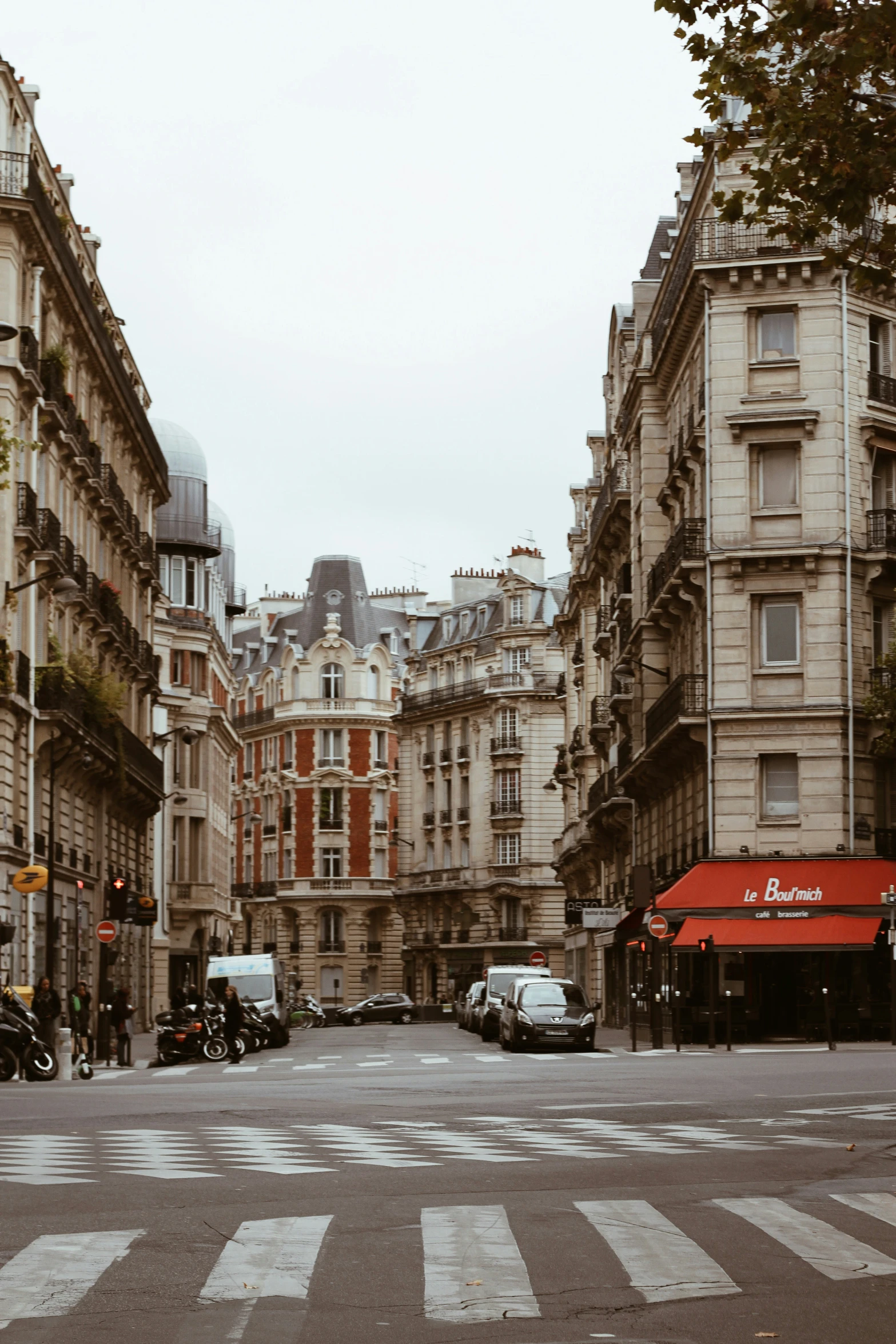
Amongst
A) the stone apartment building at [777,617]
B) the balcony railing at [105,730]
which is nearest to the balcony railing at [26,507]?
the balcony railing at [105,730]

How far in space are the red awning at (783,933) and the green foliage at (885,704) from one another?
3.63 m

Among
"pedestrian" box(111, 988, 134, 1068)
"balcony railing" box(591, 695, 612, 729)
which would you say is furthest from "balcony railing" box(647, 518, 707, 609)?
"pedestrian" box(111, 988, 134, 1068)

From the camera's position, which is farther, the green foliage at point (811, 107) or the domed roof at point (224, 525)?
the domed roof at point (224, 525)

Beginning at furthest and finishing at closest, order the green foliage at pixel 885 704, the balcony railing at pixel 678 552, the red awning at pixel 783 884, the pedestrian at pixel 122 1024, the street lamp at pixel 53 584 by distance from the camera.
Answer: the balcony railing at pixel 678 552
the red awning at pixel 783 884
the green foliage at pixel 885 704
the pedestrian at pixel 122 1024
the street lamp at pixel 53 584

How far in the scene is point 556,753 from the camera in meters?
101

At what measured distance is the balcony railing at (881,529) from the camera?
43656 millimetres

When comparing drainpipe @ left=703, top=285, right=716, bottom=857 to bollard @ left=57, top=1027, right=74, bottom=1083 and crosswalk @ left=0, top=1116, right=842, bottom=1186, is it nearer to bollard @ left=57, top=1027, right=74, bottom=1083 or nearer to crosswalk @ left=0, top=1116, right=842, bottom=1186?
bollard @ left=57, top=1027, right=74, bottom=1083

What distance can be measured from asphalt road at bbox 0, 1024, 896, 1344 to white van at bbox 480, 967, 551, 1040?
25.4 m

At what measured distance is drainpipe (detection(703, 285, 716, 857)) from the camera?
43.5 meters

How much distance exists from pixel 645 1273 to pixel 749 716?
34121mm

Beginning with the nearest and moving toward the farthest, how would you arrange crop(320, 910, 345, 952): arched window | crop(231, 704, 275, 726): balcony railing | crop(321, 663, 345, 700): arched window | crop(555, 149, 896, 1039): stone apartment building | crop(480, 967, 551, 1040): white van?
crop(555, 149, 896, 1039): stone apartment building
crop(480, 967, 551, 1040): white van
crop(320, 910, 345, 952): arched window
crop(321, 663, 345, 700): arched window
crop(231, 704, 275, 726): balcony railing

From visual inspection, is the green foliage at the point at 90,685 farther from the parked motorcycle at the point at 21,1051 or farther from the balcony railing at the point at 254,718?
the balcony railing at the point at 254,718

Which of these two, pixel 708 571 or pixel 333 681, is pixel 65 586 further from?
pixel 333 681

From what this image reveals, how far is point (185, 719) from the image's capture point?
8200cm
